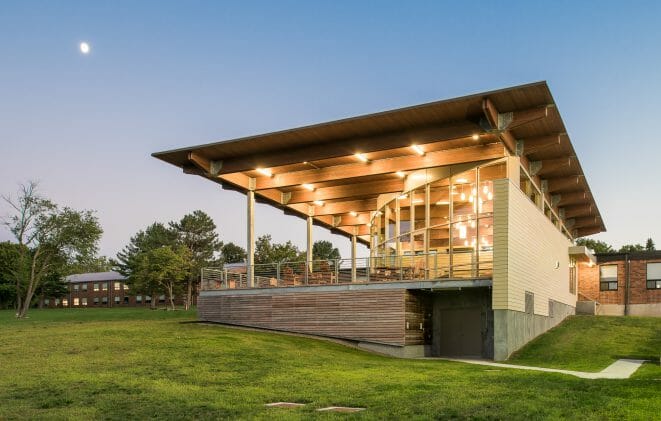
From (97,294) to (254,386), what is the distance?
83.0 m

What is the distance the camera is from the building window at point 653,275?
35812 millimetres

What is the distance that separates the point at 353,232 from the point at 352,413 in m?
32.0

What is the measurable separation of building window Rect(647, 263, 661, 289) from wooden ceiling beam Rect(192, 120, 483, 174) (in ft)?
70.9

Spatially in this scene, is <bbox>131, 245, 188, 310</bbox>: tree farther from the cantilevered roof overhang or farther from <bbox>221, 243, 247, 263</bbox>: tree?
the cantilevered roof overhang

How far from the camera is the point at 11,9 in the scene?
76.3 ft

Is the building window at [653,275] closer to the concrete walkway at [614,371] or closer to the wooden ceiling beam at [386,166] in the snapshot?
the wooden ceiling beam at [386,166]

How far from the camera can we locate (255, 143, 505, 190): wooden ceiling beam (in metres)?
22.3

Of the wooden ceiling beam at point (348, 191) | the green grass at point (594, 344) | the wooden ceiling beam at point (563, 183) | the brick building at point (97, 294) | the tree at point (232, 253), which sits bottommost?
the brick building at point (97, 294)

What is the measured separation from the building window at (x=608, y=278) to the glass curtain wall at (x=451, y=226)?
1939 cm

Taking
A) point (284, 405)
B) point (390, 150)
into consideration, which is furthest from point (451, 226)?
point (284, 405)

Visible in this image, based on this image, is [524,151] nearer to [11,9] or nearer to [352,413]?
[352,413]

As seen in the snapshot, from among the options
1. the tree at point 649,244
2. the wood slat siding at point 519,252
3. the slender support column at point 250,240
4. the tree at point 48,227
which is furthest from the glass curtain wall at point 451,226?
the tree at point 649,244

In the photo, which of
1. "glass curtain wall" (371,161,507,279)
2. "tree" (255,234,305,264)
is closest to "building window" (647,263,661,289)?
"glass curtain wall" (371,161,507,279)

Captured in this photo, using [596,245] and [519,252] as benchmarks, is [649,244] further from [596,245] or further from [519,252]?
[519,252]
